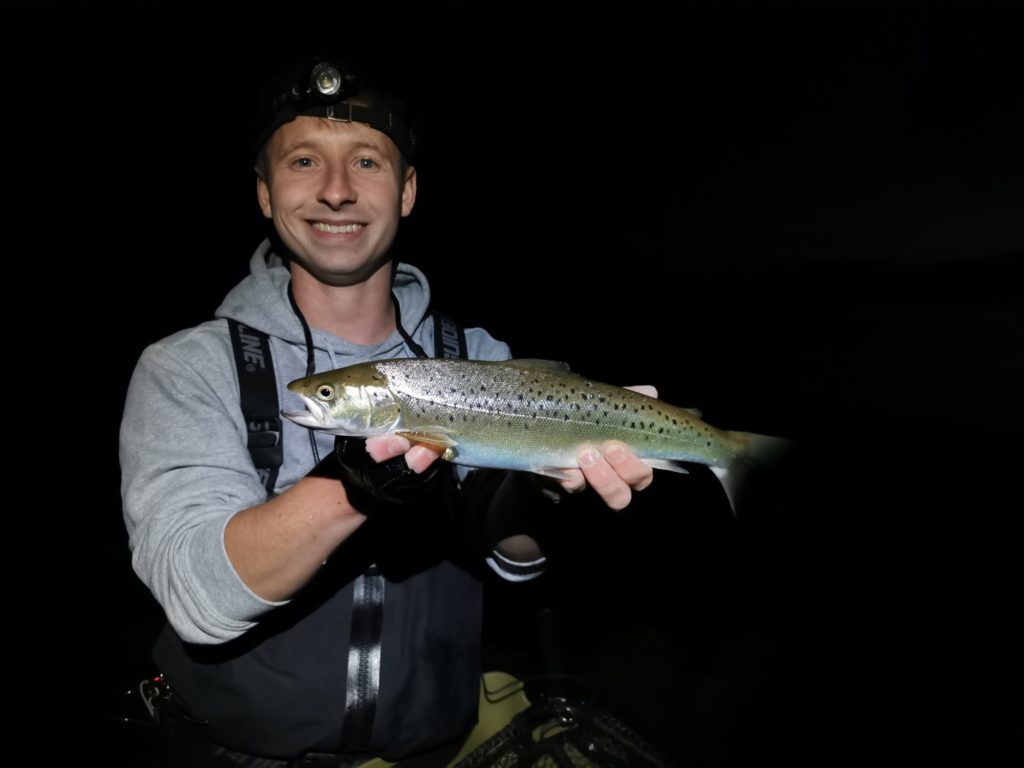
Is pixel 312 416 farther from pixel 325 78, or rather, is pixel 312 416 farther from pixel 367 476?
pixel 325 78

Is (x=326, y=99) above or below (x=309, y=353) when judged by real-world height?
above

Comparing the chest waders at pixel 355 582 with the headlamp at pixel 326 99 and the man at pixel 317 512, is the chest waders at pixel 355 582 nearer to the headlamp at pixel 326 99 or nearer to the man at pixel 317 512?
the man at pixel 317 512

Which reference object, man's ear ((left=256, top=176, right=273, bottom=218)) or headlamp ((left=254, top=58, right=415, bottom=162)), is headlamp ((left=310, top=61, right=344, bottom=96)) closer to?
headlamp ((left=254, top=58, right=415, bottom=162))

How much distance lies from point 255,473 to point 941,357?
31776mm

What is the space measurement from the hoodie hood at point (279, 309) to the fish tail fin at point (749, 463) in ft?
5.44

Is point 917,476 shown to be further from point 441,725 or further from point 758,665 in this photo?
point 441,725

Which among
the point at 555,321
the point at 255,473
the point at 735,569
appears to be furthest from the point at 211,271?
the point at 255,473

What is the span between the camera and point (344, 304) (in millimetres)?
2957

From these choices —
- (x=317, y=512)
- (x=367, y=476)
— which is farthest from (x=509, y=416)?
(x=317, y=512)

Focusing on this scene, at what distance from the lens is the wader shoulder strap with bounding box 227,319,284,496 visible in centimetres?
244

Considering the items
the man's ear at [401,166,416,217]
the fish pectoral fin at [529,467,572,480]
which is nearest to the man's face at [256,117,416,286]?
the man's ear at [401,166,416,217]

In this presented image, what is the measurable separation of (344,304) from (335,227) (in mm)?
363

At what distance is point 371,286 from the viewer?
9.91 ft

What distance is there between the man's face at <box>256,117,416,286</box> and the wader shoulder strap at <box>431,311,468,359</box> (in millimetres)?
492
